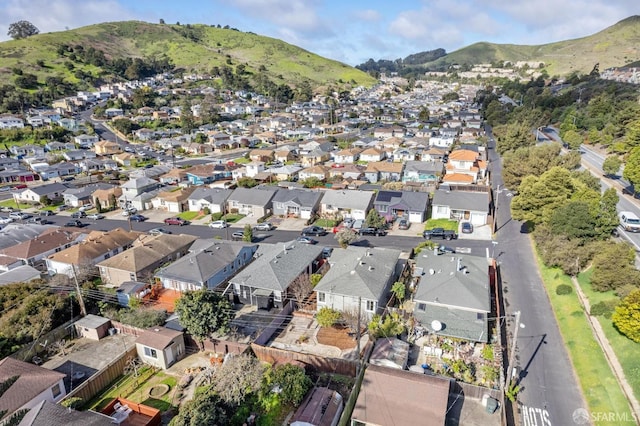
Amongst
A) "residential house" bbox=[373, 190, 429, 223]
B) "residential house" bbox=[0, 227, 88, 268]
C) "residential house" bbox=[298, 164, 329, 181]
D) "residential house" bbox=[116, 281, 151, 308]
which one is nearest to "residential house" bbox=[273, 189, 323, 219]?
"residential house" bbox=[373, 190, 429, 223]

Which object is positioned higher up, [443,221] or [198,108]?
[198,108]

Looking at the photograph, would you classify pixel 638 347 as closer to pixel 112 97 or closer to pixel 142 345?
pixel 142 345

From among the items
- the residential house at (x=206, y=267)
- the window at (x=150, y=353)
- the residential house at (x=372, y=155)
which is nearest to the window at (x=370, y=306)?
the residential house at (x=206, y=267)

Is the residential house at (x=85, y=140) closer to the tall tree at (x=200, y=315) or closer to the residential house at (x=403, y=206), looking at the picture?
the residential house at (x=403, y=206)

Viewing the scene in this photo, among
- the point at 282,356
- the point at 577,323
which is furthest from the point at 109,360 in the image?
the point at 577,323

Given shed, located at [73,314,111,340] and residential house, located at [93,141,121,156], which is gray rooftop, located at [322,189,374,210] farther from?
residential house, located at [93,141,121,156]

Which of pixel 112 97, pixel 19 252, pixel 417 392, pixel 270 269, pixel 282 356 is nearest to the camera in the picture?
pixel 417 392

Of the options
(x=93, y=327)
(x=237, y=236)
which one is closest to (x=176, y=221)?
(x=237, y=236)
